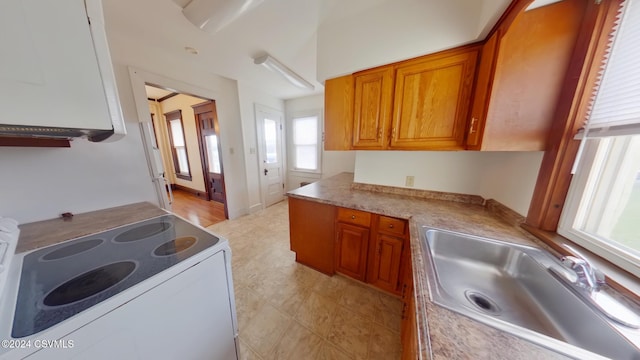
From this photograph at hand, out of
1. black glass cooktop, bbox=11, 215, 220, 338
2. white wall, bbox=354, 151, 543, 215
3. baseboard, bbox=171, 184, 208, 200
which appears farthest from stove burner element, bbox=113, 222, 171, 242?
baseboard, bbox=171, 184, 208, 200

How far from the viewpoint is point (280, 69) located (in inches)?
93.1

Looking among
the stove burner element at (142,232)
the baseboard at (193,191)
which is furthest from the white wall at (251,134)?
the stove burner element at (142,232)

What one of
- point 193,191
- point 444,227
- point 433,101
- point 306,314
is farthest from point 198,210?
point 433,101

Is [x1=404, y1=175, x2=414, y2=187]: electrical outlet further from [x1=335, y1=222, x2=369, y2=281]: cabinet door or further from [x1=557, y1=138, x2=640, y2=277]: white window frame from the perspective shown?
[x1=557, y1=138, x2=640, y2=277]: white window frame

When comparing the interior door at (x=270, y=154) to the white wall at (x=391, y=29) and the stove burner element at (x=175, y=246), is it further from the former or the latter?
the stove burner element at (x=175, y=246)

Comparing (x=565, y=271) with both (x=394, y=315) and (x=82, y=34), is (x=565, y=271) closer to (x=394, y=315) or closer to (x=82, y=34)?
(x=394, y=315)

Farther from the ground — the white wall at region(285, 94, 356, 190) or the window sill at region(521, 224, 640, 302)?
the white wall at region(285, 94, 356, 190)

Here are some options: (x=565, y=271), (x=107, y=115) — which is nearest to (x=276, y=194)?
(x=107, y=115)

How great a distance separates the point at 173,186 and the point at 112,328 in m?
5.69

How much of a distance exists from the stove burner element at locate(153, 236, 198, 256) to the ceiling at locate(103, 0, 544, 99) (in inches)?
68.3

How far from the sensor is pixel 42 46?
0.62 meters

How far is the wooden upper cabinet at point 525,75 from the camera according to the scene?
2.97 ft

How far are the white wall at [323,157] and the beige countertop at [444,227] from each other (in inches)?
56.7

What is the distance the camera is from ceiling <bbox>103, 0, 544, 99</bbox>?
120 centimetres
